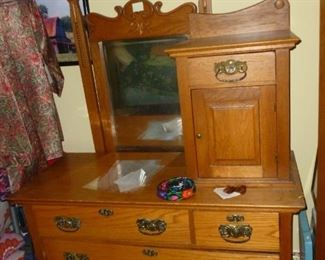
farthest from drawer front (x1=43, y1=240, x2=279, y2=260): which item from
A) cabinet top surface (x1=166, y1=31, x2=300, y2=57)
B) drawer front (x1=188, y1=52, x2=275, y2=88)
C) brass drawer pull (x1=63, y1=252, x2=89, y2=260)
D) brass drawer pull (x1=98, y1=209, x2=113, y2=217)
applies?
cabinet top surface (x1=166, y1=31, x2=300, y2=57)

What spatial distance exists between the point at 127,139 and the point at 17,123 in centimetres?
55

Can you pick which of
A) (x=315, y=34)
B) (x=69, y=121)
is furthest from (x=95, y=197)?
(x=315, y=34)

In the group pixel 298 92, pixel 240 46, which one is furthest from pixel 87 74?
pixel 298 92

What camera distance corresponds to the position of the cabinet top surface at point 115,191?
129cm

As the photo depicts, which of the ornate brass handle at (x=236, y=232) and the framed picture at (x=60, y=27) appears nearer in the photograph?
the ornate brass handle at (x=236, y=232)

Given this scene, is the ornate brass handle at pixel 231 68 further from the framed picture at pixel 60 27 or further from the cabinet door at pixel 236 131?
the framed picture at pixel 60 27

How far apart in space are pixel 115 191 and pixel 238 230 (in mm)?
512

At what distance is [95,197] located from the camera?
4.71 ft

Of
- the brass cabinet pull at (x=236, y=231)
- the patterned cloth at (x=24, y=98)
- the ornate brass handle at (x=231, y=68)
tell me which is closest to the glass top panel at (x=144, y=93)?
the patterned cloth at (x=24, y=98)

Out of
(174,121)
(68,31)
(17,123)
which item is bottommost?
(174,121)

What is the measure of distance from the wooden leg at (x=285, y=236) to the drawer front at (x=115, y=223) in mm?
349

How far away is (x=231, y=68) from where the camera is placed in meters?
1.22

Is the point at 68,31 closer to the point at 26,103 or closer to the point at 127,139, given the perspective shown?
the point at 26,103

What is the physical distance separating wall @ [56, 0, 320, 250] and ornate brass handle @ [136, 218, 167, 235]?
2.25 feet
